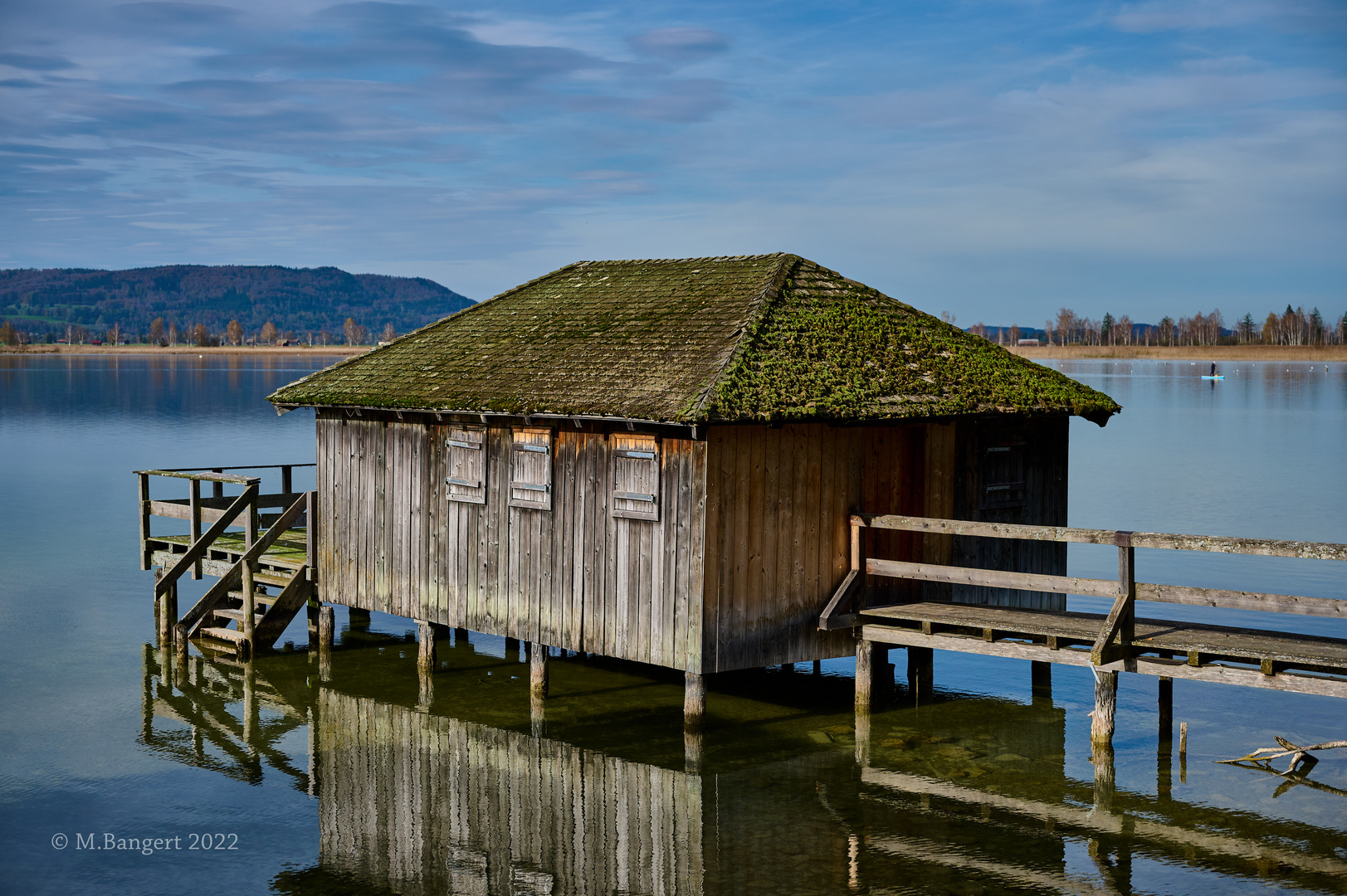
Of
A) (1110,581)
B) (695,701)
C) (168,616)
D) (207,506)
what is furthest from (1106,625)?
→ (207,506)

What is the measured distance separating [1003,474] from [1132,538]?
442 cm

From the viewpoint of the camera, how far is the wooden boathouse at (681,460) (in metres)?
15.4

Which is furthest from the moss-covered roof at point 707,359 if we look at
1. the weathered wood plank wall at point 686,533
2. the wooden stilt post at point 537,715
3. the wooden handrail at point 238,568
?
the wooden stilt post at point 537,715

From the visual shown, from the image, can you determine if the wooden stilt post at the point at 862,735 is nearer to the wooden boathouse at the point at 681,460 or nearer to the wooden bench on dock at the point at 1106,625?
the wooden bench on dock at the point at 1106,625

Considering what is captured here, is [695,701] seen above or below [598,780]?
above

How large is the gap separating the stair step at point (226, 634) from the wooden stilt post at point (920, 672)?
10.6m

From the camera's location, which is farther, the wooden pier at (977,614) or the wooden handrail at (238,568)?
the wooden handrail at (238,568)

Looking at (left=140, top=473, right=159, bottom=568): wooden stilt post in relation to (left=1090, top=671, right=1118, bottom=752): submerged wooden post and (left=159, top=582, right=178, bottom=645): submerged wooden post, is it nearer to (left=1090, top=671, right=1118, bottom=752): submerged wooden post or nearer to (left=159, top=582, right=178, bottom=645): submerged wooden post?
(left=159, top=582, right=178, bottom=645): submerged wooden post

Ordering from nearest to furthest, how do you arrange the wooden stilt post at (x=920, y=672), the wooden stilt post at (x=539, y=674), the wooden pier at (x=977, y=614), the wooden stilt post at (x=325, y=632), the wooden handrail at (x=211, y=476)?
1. the wooden pier at (x=977, y=614)
2. the wooden stilt post at (x=539, y=674)
3. the wooden stilt post at (x=920, y=672)
4. the wooden stilt post at (x=325, y=632)
5. the wooden handrail at (x=211, y=476)

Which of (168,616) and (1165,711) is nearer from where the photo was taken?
(1165,711)

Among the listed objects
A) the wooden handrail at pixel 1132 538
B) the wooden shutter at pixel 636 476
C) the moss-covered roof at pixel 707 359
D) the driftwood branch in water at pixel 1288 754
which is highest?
the moss-covered roof at pixel 707 359

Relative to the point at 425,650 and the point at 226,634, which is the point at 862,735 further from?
the point at 226,634

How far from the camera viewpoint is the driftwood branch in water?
15125 millimetres

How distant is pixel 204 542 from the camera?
2203 cm
